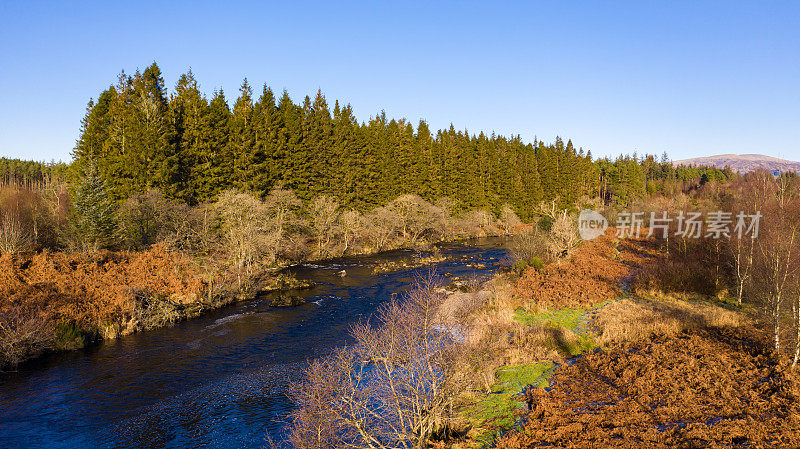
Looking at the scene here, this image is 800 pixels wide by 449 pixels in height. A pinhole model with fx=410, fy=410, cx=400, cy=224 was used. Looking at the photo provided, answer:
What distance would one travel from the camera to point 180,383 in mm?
17422

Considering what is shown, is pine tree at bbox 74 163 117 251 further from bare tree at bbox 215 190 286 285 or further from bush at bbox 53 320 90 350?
bush at bbox 53 320 90 350

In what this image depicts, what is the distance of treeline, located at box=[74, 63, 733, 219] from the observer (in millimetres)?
39562

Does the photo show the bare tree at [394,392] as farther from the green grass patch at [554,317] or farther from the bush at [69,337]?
the bush at [69,337]

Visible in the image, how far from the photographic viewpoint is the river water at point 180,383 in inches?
543

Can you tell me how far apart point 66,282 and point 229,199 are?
12.9 metres

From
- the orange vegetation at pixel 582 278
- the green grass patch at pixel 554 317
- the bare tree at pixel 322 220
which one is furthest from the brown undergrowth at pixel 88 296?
the orange vegetation at pixel 582 278

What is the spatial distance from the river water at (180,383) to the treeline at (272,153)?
1862cm

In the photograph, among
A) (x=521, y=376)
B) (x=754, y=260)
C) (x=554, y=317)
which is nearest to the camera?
(x=521, y=376)

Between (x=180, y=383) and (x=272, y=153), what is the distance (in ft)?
124

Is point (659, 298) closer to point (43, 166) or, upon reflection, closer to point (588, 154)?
point (588, 154)

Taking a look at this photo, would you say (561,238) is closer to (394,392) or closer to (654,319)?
(654,319)

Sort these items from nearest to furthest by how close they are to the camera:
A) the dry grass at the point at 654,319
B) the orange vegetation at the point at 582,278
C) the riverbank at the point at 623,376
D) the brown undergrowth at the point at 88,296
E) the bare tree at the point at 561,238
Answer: the riverbank at the point at 623,376, the dry grass at the point at 654,319, the brown undergrowth at the point at 88,296, the orange vegetation at the point at 582,278, the bare tree at the point at 561,238

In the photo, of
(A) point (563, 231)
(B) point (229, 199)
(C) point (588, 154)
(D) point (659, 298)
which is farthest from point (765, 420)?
(C) point (588, 154)

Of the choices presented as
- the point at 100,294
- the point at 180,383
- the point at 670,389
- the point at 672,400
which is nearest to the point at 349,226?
the point at 100,294
